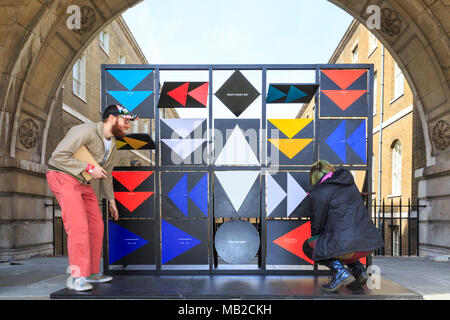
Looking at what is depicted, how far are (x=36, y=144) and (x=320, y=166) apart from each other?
6899mm

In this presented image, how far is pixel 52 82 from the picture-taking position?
8352mm

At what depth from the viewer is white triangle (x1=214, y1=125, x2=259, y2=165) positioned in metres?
5.47

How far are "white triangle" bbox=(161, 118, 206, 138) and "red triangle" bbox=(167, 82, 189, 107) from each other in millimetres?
288

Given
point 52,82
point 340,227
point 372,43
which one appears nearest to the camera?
point 340,227

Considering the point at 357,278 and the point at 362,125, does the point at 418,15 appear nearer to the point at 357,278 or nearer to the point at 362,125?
the point at 362,125

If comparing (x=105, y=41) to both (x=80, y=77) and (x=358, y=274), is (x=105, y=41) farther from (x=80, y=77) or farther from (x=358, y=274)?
(x=358, y=274)

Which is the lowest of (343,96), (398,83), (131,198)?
(131,198)

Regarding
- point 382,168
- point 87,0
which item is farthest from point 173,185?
point 382,168

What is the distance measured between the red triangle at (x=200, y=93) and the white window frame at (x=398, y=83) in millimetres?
11943

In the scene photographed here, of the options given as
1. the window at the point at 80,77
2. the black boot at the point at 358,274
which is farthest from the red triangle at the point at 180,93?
the window at the point at 80,77

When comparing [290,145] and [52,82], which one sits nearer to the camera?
[290,145]

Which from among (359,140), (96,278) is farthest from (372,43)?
(96,278)

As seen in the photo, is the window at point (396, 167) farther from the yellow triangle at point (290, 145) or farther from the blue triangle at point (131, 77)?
the blue triangle at point (131, 77)

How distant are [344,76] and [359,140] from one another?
105cm
